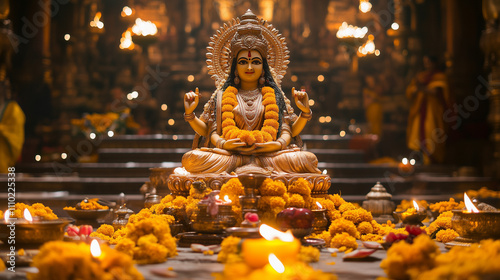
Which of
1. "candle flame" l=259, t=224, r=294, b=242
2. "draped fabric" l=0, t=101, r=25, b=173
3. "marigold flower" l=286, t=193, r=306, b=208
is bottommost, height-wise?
"candle flame" l=259, t=224, r=294, b=242

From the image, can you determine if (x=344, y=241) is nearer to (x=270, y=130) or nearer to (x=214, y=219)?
(x=214, y=219)

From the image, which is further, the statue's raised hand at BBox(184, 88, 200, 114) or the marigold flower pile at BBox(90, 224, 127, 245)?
the statue's raised hand at BBox(184, 88, 200, 114)

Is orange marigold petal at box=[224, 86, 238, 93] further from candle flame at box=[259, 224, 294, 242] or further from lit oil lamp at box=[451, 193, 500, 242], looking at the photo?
candle flame at box=[259, 224, 294, 242]

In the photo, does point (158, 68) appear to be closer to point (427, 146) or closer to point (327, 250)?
point (427, 146)

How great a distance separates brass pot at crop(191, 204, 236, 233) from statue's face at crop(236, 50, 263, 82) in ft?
5.21

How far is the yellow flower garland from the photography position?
465 cm

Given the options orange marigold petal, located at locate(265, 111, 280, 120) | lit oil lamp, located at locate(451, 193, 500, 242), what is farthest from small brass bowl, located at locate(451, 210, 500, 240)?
orange marigold petal, located at locate(265, 111, 280, 120)

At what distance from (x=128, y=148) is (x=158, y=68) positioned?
10.7 ft

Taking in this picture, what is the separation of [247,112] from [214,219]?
144cm

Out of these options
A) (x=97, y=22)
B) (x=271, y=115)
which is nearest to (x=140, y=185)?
(x=271, y=115)

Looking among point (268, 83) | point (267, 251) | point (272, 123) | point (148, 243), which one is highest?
point (268, 83)

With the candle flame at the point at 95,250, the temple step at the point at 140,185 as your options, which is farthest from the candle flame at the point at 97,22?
the candle flame at the point at 95,250

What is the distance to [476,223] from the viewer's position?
3.32 m

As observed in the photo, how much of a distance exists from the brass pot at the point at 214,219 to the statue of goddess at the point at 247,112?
2.55ft
